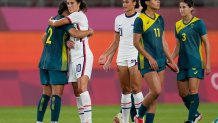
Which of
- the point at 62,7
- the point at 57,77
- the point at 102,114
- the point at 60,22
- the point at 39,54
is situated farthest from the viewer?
the point at 39,54

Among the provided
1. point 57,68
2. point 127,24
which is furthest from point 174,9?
point 57,68

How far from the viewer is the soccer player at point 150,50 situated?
1285 cm

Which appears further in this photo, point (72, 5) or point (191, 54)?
point (191, 54)

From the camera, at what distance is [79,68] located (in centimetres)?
1358

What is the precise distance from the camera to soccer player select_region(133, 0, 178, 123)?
12852mm

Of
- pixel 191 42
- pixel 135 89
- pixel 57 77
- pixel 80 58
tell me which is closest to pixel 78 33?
pixel 80 58

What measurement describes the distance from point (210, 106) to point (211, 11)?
275cm

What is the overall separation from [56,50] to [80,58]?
418 millimetres

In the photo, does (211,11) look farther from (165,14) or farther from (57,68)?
(57,68)

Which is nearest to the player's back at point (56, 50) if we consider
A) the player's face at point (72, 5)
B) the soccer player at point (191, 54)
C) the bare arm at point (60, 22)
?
the bare arm at point (60, 22)

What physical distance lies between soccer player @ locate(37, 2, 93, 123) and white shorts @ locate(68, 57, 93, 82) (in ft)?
0.45

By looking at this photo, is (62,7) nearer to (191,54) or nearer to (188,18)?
(188,18)

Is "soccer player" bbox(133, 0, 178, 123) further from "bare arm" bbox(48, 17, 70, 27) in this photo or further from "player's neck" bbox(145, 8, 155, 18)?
"bare arm" bbox(48, 17, 70, 27)

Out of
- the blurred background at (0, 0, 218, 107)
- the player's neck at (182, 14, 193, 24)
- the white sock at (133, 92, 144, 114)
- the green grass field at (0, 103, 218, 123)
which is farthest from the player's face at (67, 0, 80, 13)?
the blurred background at (0, 0, 218, 107)
